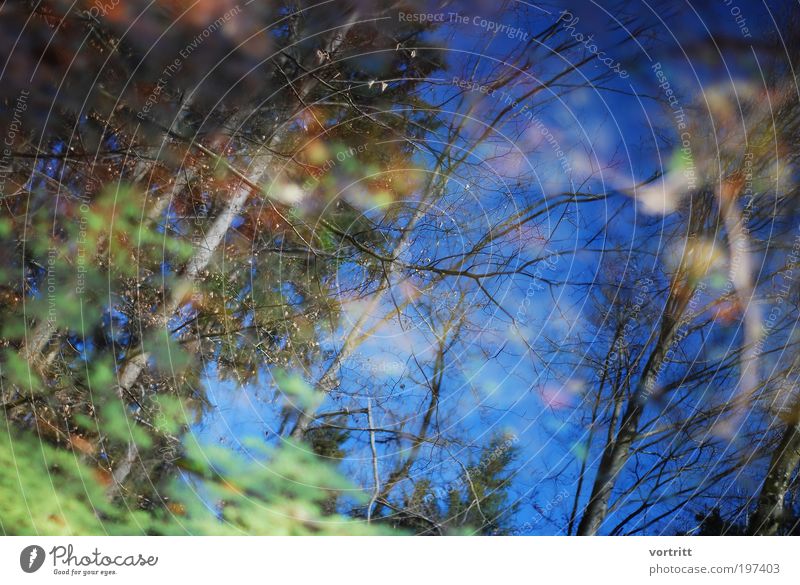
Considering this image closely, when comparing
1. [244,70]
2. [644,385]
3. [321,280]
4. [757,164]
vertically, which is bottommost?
[644,385]

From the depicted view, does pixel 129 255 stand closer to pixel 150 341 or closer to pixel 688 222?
pixel 150 341

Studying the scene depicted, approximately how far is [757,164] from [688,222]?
0.52m

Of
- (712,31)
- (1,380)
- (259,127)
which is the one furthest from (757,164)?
(1,380)

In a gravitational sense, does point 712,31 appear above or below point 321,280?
above
